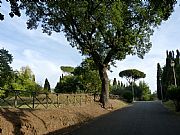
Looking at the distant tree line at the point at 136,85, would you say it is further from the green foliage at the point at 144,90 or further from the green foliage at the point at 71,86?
the green foliage at the point at 71,86

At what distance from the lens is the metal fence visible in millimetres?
22494

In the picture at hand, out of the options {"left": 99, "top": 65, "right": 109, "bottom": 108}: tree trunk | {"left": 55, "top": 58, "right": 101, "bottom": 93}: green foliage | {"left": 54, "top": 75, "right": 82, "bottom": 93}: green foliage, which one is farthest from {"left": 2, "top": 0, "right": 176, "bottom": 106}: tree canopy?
{"left": 54, "top": 75, "right": 82, "bottom": 93}: green foliage

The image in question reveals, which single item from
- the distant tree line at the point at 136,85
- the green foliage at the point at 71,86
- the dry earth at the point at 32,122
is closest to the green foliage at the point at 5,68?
the dry earth at the point at 32,122

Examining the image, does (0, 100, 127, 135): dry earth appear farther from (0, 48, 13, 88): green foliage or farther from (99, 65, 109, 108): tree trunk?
(99, 65, 109, 108): tree trunk

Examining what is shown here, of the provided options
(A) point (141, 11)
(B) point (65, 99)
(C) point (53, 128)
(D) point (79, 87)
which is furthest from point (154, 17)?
(D) point (79, 87)

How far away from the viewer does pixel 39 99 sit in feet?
89.0

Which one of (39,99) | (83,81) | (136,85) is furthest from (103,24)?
(136,85)

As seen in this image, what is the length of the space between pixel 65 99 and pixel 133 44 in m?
12.3

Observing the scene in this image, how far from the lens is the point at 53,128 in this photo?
21297 mm

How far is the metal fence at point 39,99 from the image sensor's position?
2249 centimetres

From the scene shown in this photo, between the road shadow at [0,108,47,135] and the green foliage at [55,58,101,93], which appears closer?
the road shadow at [0,108,47,135]

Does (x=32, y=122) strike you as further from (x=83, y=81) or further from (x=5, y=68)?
(x=83, y=81)

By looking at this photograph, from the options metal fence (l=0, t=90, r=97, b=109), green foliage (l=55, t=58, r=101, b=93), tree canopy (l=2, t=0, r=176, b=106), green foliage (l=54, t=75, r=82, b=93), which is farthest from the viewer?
green foliage (l=54, t=75, r=82, b=93)

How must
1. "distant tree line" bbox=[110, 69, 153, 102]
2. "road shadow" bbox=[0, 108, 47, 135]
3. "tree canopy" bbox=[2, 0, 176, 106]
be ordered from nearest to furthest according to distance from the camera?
"road shadow" bbox=[0, 108, 47, 135] → "tree canopy" bbox=[2, 0, 176, 106] → "distant tree line" bbox=[110, 69, 153, 102]
